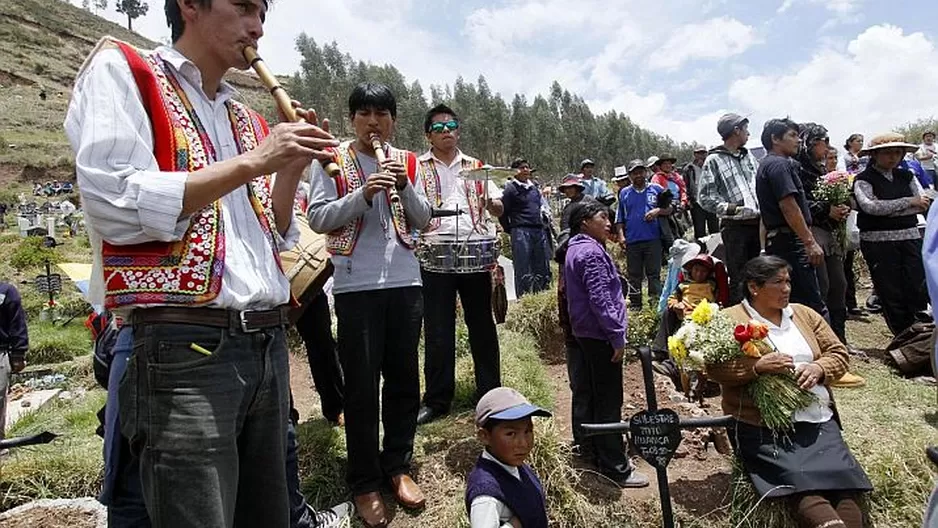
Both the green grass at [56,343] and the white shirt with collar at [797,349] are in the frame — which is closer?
the white shirt with collar at [797,349]

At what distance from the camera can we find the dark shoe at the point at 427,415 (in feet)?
13.3

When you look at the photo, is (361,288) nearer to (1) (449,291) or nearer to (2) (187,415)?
(1) (449,291)

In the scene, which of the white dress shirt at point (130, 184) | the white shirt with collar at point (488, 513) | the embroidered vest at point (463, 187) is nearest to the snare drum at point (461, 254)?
the embroidered vest at point (463, 187)

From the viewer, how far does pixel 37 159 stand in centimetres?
3397

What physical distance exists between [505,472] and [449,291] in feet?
5.89

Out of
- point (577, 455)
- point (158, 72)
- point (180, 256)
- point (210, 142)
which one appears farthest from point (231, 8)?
point (577, 455)

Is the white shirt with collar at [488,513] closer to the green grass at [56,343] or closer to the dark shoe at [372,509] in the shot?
the dark shoe at [372,509]

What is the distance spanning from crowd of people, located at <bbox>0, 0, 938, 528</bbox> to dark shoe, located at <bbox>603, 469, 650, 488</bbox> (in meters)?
0.01

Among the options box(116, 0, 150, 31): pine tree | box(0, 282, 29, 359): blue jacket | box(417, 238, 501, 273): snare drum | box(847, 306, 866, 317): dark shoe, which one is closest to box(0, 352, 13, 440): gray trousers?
box(0, 282, 29, 359): blue jacket

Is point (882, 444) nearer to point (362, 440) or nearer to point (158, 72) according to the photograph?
point (362, 440)

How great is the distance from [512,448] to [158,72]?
1.86 m

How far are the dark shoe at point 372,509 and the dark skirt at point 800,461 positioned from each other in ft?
6.41

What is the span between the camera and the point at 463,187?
13.5 ft

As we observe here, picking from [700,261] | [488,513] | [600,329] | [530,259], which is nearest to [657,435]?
[488,513]
